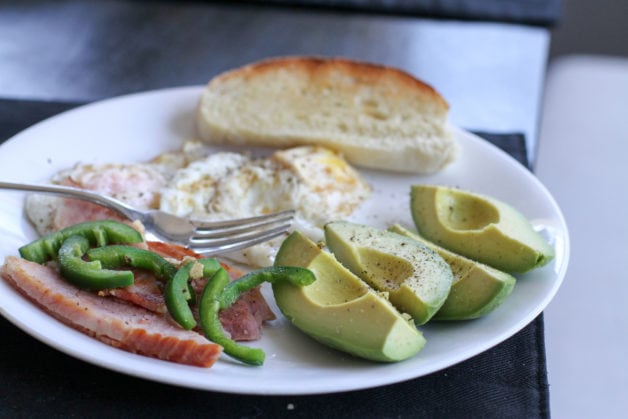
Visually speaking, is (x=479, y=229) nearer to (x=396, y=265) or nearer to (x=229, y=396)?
(x=396, y=265)

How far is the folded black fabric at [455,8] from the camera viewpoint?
13.1ft

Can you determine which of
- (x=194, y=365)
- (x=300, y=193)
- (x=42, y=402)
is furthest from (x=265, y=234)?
(x=42, y=402)

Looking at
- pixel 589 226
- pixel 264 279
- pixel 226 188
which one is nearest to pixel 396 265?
pixel 264 279

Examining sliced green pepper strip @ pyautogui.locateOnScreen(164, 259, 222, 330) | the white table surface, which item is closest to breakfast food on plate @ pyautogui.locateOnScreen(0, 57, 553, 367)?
sliced green pepper strip @ pyautogui.locateOnScreen(164, 259, 222, 330)

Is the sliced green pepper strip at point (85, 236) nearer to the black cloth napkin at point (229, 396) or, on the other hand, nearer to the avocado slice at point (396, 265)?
the black cloth napkin at point (229, 396)

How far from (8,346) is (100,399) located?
0.29 m

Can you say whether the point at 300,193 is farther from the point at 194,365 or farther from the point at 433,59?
the point at 433,59

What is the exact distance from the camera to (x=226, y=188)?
7.45 feet

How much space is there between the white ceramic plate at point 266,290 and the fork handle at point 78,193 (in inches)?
3.8

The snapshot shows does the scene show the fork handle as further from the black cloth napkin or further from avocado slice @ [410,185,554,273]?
avocado slice @ [410,185,554,273]

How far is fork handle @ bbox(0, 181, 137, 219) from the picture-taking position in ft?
6.55

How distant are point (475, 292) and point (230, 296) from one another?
53 centimetres

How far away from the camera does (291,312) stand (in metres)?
1.64

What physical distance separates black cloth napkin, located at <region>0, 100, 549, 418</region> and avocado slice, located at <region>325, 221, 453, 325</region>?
170 mm
